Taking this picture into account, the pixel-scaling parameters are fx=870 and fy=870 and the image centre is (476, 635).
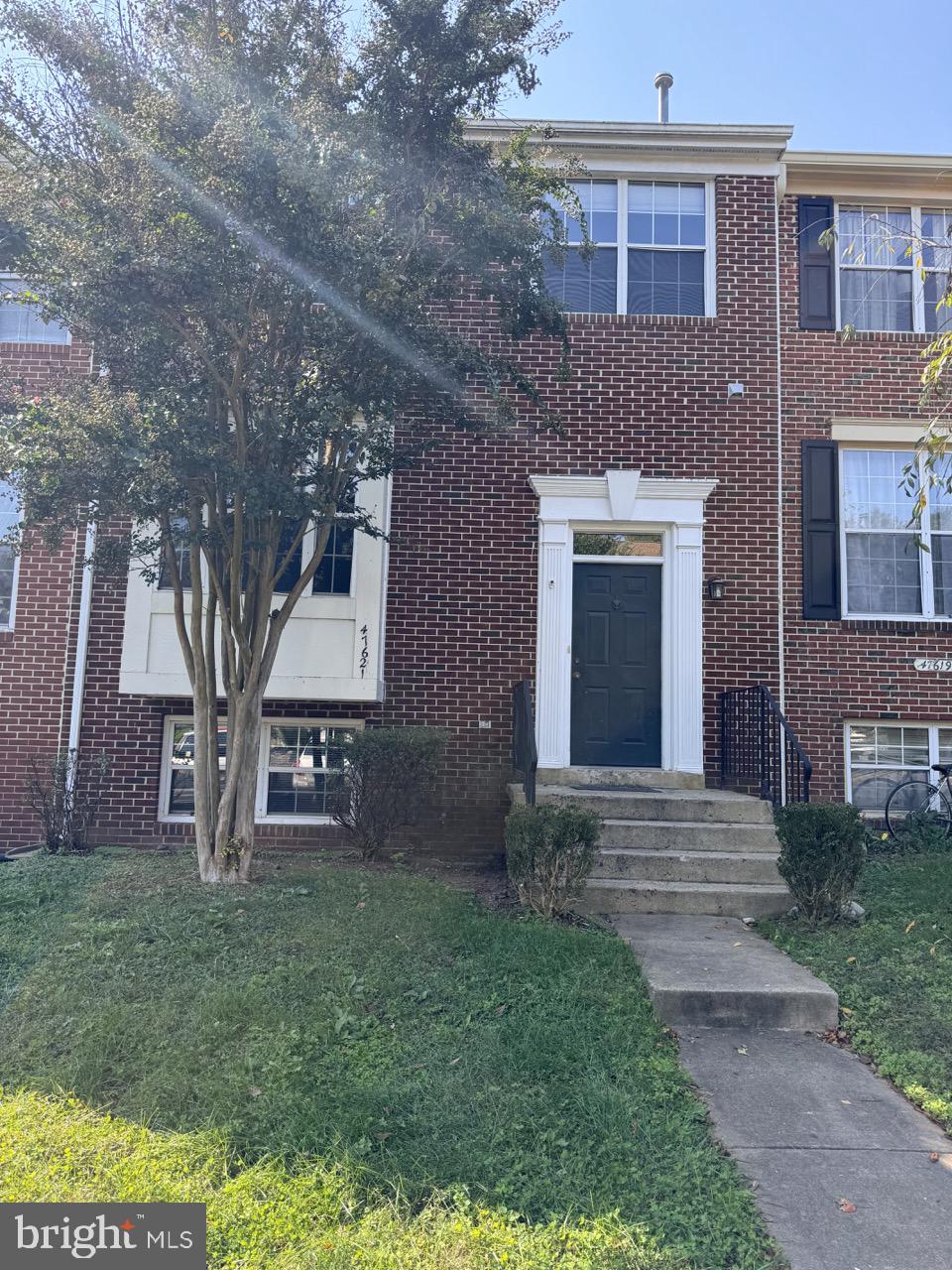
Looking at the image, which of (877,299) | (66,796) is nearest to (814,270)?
(877,299)

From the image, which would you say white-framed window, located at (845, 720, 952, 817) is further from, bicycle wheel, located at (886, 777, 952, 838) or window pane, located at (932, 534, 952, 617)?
window pane, located at (932, 534, 952, 617)

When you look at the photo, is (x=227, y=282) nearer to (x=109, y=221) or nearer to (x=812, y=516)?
(x=109, y=221)

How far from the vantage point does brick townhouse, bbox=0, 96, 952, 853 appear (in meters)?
8.20

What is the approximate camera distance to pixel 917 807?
844 cm

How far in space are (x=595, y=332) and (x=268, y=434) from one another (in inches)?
167

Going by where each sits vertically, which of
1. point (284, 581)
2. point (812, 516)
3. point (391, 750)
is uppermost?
point (812, 516)

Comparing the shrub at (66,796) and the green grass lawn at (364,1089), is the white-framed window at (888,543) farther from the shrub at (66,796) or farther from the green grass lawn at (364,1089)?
the shrub at (66,796)

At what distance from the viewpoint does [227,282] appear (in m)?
5.41

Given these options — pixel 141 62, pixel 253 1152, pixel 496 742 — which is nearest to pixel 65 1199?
pixel 253 1152

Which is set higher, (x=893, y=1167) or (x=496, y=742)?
(x=496, y=742)

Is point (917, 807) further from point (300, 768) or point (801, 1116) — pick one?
point (300, 768)

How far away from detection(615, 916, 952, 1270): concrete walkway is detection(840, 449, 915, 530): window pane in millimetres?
5103

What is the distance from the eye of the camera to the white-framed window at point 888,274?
900 centimetres

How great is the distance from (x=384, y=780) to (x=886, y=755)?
4993 mm
